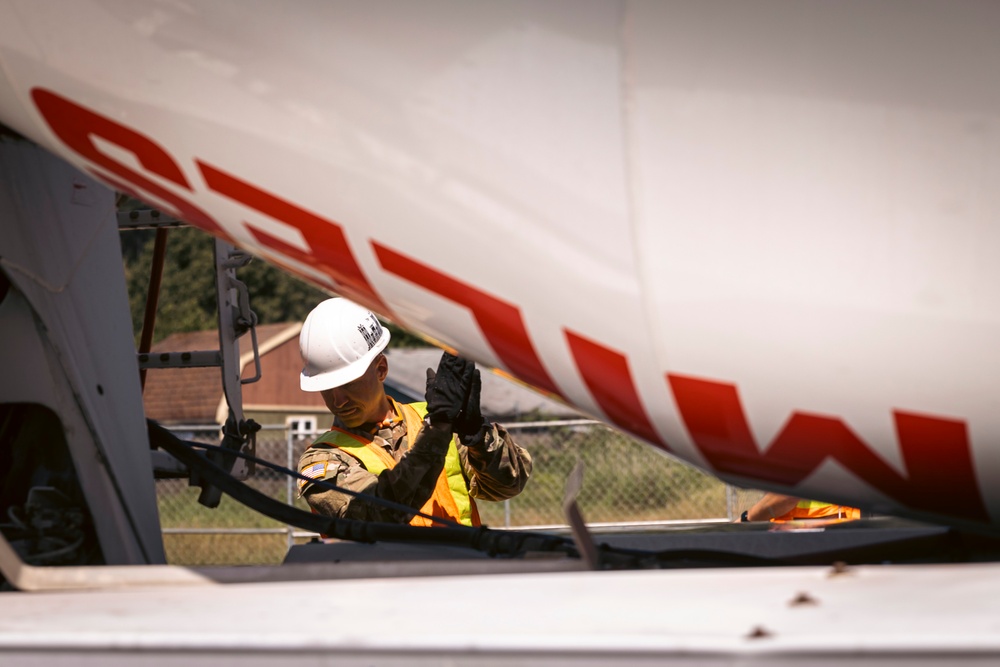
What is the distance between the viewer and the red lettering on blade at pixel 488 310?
2.02m

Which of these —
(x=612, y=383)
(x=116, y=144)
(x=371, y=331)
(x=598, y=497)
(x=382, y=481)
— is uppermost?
(x=116, y=144)

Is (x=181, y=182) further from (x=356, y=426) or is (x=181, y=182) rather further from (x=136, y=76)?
(x=356, y=426)

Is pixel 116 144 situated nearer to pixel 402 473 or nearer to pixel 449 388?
pixel 449 388

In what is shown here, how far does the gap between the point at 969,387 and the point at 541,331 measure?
2.30 ft

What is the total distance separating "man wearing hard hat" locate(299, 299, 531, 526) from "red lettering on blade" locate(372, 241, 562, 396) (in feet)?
5.62

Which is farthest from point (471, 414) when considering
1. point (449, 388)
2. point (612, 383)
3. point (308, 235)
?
point (612, 383)

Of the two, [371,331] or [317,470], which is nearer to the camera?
[317,470]

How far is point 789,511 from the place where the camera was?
16.3 ft

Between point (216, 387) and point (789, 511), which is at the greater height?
point (216, 387)

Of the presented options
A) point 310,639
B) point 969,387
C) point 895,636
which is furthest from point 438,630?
point 969,387

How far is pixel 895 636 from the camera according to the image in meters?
1.34

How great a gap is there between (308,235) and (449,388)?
153 centimetres

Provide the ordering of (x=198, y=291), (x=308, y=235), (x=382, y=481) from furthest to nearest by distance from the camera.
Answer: (x=198, y=291) < (x=382, y=481) < (x=308, y=235)

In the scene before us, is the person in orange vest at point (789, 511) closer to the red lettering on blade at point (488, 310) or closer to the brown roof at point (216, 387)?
the red lettering on blade at point (488, 310)
